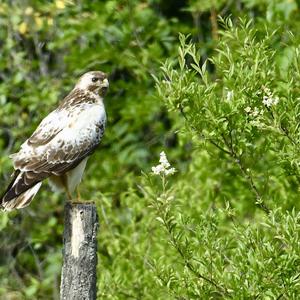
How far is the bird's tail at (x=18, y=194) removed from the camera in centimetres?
583

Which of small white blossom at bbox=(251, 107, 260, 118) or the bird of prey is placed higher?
small white blossom at bbox=(251, 107, 260, 118)

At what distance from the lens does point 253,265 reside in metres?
4.60

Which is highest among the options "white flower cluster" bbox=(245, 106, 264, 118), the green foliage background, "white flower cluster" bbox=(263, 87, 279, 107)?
"white flower cluster" bbox=(263, 87, 279, 107)

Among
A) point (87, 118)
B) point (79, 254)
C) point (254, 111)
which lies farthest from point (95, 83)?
point (254, 111)

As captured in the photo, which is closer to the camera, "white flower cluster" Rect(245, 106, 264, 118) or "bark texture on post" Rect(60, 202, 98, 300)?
"white flower cluster" Rect(245, 106, 264, 118)

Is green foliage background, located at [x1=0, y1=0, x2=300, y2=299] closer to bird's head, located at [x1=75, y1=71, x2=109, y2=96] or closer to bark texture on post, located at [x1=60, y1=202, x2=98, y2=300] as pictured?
bark texture on post, located at [x1=60, y1=202, x2=98, y2=300]

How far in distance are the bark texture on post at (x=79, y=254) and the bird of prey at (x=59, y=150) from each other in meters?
0.72

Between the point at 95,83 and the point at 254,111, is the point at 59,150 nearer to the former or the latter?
the point at 95,83

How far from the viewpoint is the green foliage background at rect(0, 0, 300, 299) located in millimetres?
4906

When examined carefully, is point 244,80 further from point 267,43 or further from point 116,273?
point 116,273

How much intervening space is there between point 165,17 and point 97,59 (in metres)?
1.38

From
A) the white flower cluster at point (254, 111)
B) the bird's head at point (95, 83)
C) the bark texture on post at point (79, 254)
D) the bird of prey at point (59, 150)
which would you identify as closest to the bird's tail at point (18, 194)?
the bird of prey at point (59, 150)

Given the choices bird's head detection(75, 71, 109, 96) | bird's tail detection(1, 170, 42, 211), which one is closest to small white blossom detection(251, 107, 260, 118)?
bird's tail detection(1, 170, 42, 211)

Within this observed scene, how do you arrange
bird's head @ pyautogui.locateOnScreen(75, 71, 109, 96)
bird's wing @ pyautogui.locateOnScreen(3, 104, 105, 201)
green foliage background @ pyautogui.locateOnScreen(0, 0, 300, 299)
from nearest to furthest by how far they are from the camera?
green foliage background @ pyautogui.locateOnScreen(0, 0, 300, 299)
bird's wing @ pyautogui.locateOnScreen(3, 104, 105, 201)
bird's head @ pyautogui.locateOnScreen(75, 71, 109, 96)
